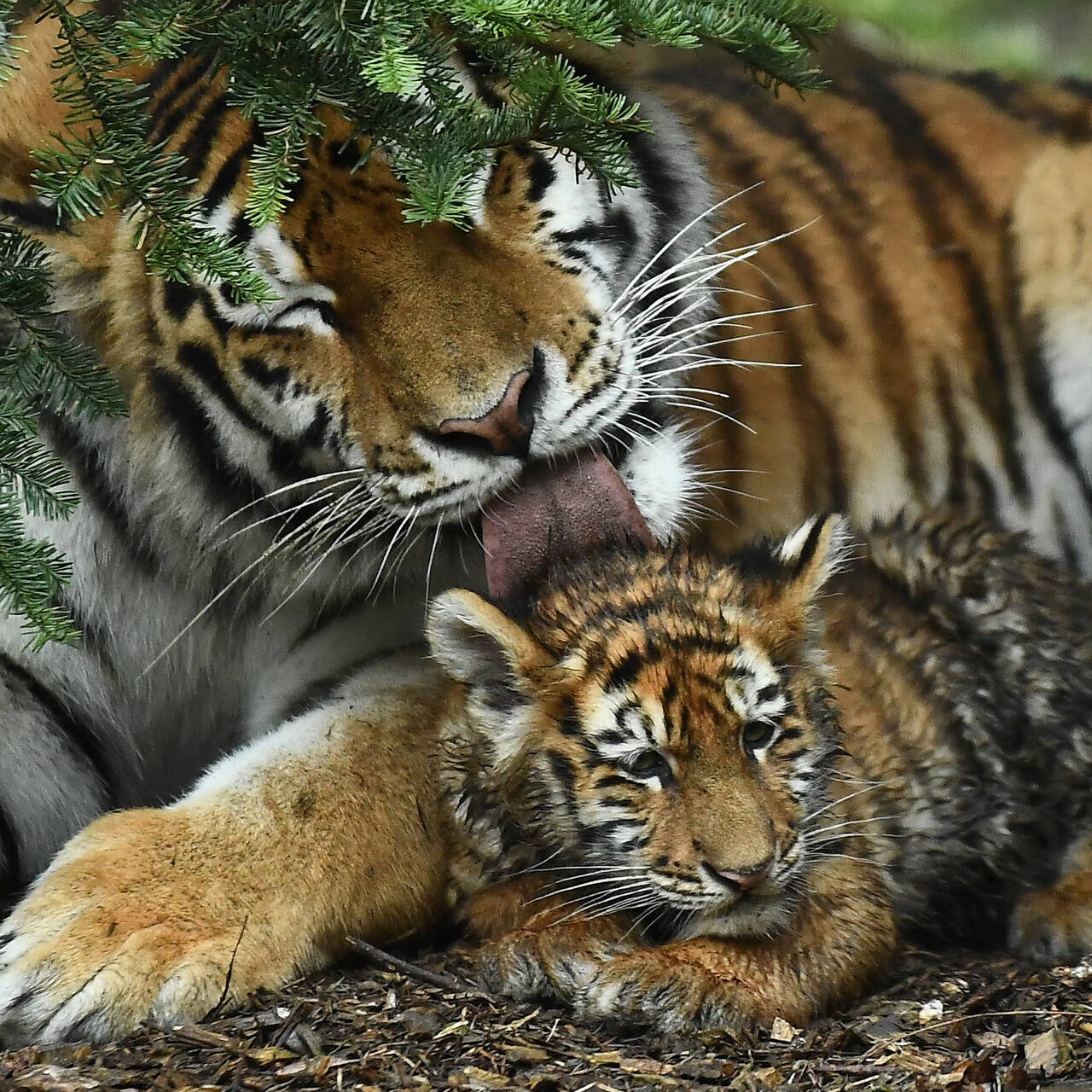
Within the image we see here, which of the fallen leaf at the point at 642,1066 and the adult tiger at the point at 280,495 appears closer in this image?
the fallen leaf at the point at 642,1066

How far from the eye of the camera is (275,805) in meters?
2.40

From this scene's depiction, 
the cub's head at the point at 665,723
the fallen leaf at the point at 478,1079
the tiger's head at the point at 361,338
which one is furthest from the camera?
the tiger's head at the point at 361,338

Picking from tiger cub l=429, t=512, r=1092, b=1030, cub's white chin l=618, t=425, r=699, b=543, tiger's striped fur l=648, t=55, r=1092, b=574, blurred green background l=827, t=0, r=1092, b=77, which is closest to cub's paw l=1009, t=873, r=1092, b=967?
tiger cub l=429, t=512, r=1092, b=1030

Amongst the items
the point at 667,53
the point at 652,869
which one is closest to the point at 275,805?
the point at 652,869

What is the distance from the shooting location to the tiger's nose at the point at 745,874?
2.00 meters

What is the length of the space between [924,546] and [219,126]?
4.54 ft

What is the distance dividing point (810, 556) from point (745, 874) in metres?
0.52

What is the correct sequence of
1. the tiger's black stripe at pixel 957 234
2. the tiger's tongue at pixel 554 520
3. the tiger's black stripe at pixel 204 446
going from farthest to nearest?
the tiger's black stripe at pixel 957 234
the tiger's black stripe at pixel 204 446
the tiger's tongue at pixel 554 520

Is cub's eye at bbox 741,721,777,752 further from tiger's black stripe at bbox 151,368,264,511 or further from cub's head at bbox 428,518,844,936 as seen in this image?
tiger's black stripe at bbox 151,368,264,511

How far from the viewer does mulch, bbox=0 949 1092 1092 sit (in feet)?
6.34

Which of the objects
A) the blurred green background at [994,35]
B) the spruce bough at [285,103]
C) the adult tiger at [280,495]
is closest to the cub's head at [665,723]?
the adult tiger at [280,495]

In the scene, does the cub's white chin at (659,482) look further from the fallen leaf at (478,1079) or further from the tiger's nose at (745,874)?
the fallen leaf at (478,1079)

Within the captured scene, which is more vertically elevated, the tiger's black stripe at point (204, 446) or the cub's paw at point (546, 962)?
the tiger's black stripe at point (204, 446)

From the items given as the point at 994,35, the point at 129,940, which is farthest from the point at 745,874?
the point at 994,35
